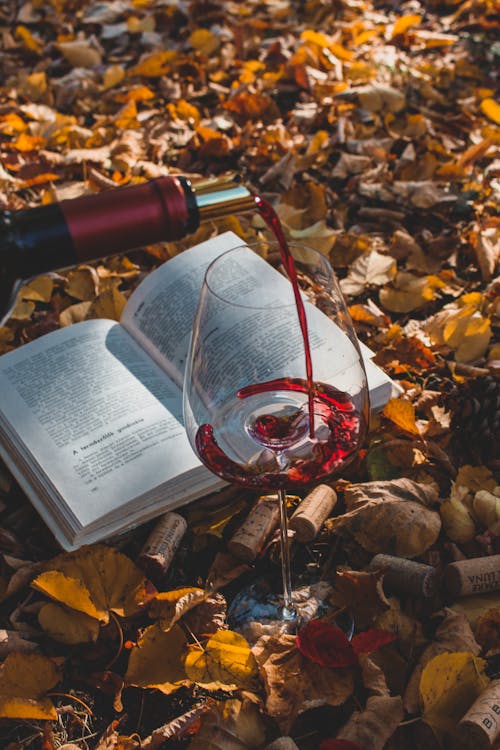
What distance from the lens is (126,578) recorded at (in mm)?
1479

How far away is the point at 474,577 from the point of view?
1.42m

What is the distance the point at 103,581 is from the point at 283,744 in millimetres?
465

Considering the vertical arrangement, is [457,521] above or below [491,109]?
below

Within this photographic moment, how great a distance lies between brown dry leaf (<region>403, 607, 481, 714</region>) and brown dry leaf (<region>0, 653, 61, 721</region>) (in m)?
0.59

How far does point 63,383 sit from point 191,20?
2796 mm

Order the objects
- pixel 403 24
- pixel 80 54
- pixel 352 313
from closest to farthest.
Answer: pixel 352 313 → pixel 80 54 → pixel 403 24

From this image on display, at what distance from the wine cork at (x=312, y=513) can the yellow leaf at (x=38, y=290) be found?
3.38ft

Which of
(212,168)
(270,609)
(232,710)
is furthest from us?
(212,168)

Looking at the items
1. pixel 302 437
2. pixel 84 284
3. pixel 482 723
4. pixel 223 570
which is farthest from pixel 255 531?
pixel 84 284

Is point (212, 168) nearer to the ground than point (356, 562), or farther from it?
farther from it

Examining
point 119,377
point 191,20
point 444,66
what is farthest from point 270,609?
point 191,20

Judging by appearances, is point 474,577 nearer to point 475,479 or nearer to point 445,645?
point 445,645

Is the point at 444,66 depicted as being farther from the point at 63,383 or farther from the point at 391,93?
the point at 63,383

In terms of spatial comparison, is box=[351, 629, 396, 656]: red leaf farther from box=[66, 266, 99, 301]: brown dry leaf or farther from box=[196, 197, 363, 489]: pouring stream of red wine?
box=[66, 266, 99, 301]: brown dry leaf
